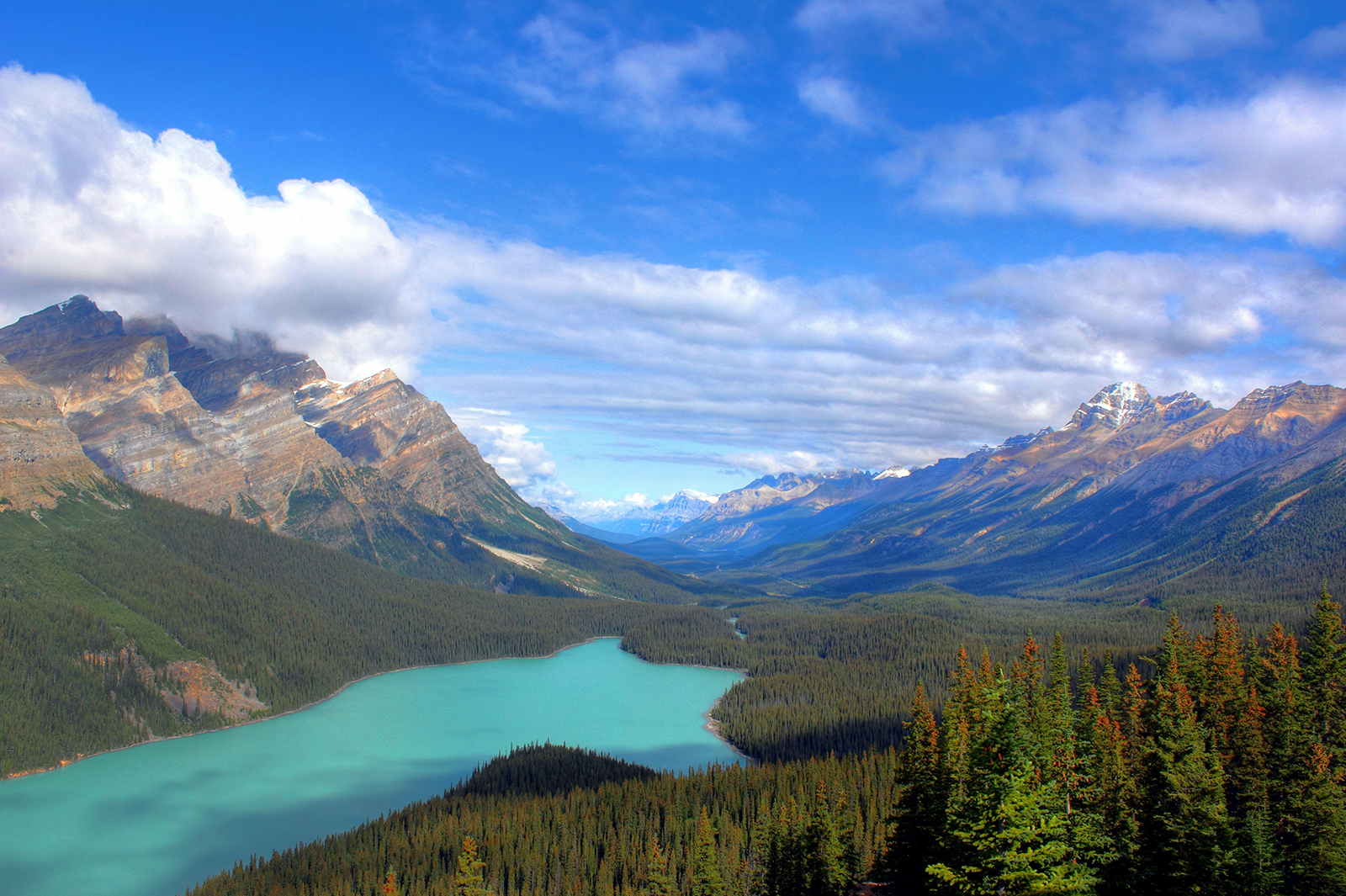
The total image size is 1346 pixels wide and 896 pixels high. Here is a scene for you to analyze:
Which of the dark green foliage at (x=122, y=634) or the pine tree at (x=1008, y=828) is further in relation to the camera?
the dark green foliage at (x=122, y=634)

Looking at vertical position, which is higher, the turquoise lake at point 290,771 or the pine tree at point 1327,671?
the pine tree at point 1327,671

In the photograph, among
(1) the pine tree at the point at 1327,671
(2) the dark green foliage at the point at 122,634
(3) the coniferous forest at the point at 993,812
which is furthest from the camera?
(2) the dark green foliage at the point at 122,634

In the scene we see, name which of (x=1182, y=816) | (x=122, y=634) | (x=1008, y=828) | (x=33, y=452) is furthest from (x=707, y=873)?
(x=33, y=452)

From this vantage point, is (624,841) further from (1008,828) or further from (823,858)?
(1008,828)

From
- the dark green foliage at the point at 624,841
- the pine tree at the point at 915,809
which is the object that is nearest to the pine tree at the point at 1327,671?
the pine tree at the point at 915,809

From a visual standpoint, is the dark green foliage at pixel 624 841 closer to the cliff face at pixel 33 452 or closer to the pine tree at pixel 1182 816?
the pine tree at pixel 1182 816
